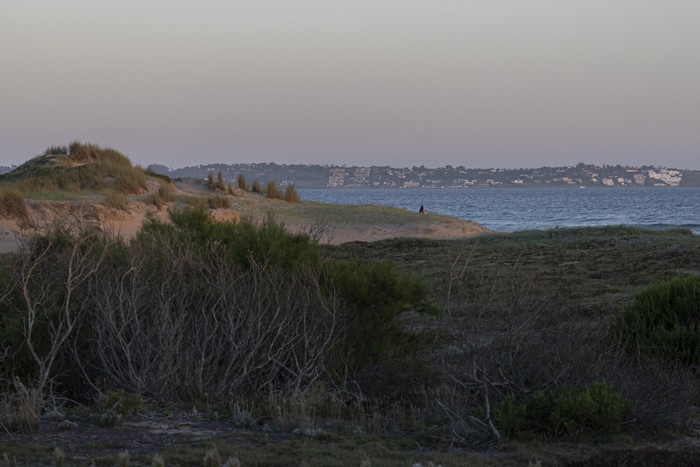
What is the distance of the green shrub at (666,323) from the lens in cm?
995

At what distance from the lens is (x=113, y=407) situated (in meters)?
7.33

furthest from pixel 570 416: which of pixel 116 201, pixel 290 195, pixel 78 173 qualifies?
pixel 290 195

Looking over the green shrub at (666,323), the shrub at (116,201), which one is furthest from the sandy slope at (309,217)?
the green shrub at (666,323)

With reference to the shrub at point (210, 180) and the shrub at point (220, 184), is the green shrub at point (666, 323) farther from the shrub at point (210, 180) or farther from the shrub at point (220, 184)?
the shrub at point (210, 180)

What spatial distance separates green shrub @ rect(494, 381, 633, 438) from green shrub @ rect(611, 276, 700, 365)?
2765mm

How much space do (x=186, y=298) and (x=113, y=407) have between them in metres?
2.49

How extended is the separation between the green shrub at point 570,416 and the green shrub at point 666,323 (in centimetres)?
277

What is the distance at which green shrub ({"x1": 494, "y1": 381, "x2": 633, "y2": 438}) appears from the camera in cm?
705

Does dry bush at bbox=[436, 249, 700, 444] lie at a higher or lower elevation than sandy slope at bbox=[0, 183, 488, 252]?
higher

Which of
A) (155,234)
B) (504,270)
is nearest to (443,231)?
(504,270)

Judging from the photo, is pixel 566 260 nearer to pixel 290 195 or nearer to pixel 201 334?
pixel 201 334

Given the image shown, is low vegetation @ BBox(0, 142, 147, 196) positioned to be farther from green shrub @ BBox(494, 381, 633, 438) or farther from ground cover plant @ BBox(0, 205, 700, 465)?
green shrub @ BBox(494, 381, 633, 438)

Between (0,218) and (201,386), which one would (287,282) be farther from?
(0,218)

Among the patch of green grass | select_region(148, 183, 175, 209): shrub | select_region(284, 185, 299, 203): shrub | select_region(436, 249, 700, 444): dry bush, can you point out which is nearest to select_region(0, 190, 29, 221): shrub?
select_region(148, 183, 175, 209): shrub
